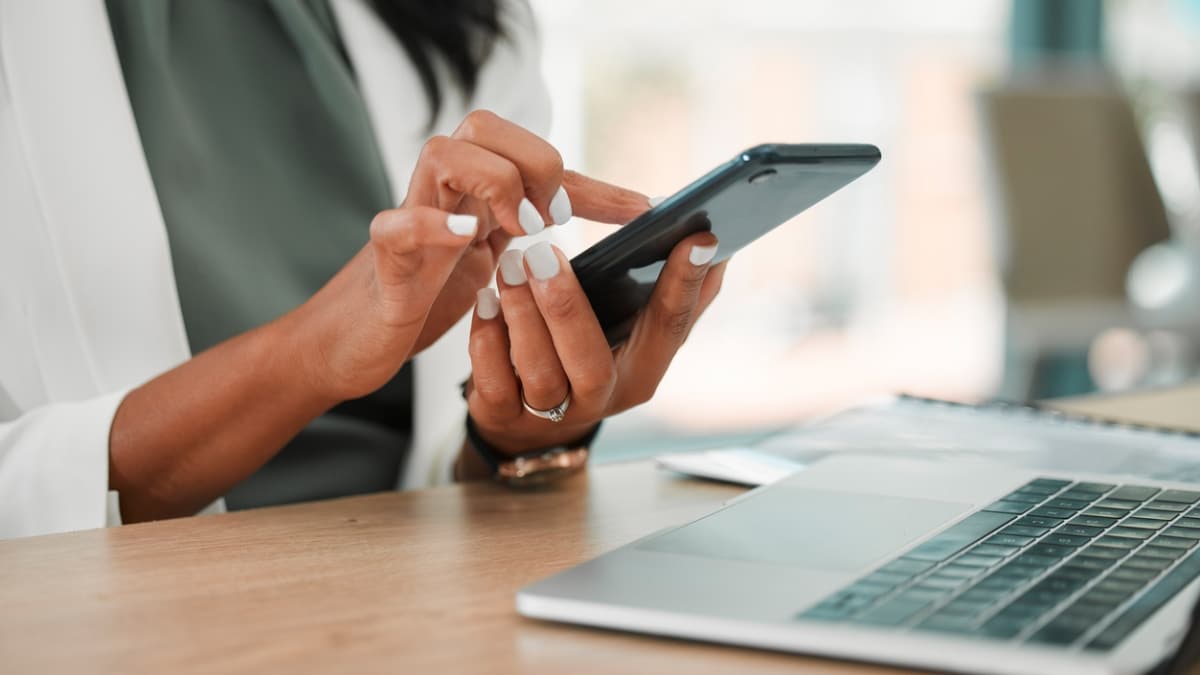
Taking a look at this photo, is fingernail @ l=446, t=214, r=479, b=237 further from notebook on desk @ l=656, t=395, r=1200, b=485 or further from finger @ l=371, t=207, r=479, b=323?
notebook on desk @ l=656, t=395, r=1200, b=485

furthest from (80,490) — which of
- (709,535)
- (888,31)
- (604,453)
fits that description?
(888,31)

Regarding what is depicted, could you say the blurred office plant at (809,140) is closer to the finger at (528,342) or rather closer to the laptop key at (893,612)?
the finger at (528,342)

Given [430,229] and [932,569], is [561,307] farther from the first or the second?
[932,569]

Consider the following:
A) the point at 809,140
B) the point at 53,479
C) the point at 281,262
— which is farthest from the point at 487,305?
the point at 809,140

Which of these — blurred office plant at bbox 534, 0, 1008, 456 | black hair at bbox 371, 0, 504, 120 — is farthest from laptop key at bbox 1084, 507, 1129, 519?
blurred office plant at bbox 534, 0, 1008, 456

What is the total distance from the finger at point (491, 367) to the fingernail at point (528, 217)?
0.18ft

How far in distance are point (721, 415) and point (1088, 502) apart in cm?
307

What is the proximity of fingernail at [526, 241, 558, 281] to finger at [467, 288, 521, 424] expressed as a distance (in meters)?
0.05

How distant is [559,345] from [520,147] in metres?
0.10

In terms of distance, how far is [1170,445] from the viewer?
71 cm

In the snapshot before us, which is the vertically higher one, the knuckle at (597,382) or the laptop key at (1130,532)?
the knuckle at (597,382)

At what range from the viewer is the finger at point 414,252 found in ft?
1.76

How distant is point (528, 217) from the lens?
567mm

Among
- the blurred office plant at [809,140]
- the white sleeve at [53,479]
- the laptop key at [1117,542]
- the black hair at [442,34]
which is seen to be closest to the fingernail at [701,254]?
the laptop key at [1117,542]
